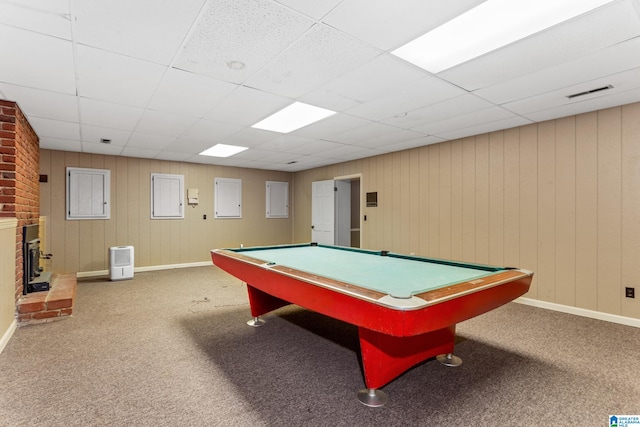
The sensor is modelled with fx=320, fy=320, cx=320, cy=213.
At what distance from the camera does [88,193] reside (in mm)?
5738

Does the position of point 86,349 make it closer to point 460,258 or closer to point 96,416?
point 96,416

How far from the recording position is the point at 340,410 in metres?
1.82

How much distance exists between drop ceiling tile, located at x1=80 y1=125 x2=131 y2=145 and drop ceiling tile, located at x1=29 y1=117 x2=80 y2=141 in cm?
8

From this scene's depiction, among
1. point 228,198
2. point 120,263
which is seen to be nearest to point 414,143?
point 228,198

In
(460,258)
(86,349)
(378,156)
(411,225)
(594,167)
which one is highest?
(378,156)

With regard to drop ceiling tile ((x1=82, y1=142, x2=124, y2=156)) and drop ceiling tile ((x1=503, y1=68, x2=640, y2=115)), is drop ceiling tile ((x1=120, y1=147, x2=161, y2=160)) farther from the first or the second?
drop ceiling tile ((x1=503, y1=68, x2=640, y2=115))

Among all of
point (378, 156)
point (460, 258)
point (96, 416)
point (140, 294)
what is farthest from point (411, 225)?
point (96, 416)

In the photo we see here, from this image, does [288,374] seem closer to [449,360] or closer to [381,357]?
[381,357]

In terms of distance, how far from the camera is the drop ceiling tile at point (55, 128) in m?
3.85

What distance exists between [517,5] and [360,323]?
1925mm

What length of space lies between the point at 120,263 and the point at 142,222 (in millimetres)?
1129

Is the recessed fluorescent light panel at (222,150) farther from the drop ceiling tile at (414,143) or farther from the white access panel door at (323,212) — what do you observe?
the drop ceiling tile at (414,143)

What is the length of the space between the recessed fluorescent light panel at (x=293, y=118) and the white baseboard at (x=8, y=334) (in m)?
3.15

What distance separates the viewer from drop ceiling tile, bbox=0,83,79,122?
290cm
